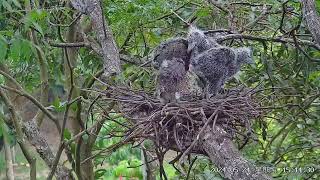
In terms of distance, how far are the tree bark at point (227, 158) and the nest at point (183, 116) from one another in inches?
1.1

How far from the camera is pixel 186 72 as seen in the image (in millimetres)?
1748

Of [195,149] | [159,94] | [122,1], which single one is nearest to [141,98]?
[159,94]

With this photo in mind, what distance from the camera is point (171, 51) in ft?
5.82

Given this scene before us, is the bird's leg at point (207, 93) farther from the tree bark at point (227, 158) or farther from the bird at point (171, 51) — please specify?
the tree bark at point (227, 158)

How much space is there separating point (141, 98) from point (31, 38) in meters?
1.00

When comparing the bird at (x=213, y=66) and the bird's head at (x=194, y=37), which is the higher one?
the bird's head at (x=194, y=37)

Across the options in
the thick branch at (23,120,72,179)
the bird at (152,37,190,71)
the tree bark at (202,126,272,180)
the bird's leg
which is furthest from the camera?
the thick branch at (23,120,72,179)

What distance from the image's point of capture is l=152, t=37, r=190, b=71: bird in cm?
177

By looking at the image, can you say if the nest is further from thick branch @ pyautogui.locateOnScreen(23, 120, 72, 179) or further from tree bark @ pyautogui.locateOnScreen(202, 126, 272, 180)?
thick branch @ pyautogui.locateOnScreen(23, 120, 72, 179)

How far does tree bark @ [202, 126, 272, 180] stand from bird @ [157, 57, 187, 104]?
428mm

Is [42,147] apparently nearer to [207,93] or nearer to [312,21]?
[207,93]

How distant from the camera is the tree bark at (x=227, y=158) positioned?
40.6 inches

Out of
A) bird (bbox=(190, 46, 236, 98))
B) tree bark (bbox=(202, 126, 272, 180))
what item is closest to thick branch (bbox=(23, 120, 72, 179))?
bird (bbox=(190, 46, 236, 98))

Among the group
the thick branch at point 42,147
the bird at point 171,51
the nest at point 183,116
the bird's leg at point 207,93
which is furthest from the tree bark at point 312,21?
the thick branch at point 42,147
